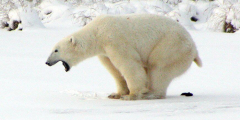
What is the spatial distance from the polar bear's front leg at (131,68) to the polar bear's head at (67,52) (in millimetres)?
409

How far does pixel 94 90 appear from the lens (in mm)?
6559

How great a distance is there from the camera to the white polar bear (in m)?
5.65

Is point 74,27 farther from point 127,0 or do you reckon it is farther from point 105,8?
→ point 127,0

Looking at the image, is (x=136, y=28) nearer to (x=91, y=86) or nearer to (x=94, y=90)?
(x=94, y=90)

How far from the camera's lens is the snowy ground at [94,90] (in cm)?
454

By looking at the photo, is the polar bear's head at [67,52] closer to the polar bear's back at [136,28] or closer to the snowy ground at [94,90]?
the polar bear's back at [136,28]

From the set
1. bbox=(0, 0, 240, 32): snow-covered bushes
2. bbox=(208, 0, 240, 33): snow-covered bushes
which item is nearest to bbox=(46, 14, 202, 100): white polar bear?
bbox=(208, 0, 240, 33): snow-covered bushes

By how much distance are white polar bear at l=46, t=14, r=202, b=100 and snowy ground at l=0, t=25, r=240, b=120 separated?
0.99ft

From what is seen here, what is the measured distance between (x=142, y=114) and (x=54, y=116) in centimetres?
91

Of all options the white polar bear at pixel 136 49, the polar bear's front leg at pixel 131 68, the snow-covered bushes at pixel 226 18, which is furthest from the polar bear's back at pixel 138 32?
the snow-covered bushes at pixel 226 18

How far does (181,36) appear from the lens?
584 cm

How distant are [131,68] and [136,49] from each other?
11.7 inches

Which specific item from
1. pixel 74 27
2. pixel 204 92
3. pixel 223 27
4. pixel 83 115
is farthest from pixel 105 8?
pixel 83 115

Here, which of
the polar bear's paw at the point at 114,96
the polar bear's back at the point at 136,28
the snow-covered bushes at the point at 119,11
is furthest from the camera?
the snow-covered bushes at the point at 119,11
